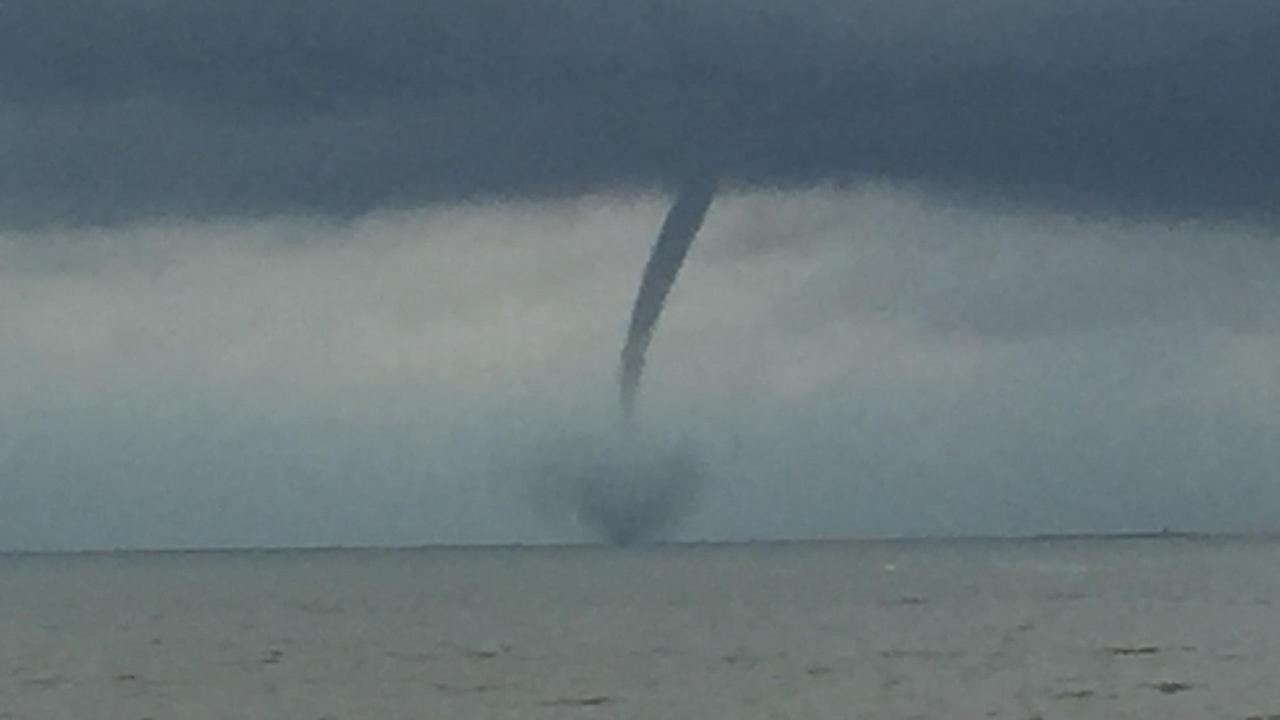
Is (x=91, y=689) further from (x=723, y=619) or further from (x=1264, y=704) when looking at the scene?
(x=723, y=619)

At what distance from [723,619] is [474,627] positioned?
13204mm

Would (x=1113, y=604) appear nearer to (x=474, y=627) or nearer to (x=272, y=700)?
(x=474, y=627)

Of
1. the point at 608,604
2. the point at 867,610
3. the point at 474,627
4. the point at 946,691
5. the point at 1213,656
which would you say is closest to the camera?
the point at 946,691

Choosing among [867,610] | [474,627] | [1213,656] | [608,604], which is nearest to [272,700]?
[1213,656]

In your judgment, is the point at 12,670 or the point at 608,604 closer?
the point at 12,670

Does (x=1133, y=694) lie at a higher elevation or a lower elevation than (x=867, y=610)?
lower

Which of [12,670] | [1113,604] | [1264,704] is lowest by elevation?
[1264,704]

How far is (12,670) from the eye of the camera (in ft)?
335

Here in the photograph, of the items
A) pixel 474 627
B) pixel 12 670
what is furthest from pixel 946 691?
pixel 474 627

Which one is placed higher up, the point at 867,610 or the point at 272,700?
the point at 867,610


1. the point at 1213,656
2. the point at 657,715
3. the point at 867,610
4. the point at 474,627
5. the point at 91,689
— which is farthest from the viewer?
the point at 867,610

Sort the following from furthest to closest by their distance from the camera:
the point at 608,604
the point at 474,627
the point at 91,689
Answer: the point at 608,604
the point at 474,627
the point at 91,689

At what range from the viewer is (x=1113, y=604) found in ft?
518

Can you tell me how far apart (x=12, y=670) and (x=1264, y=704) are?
4664 cm
